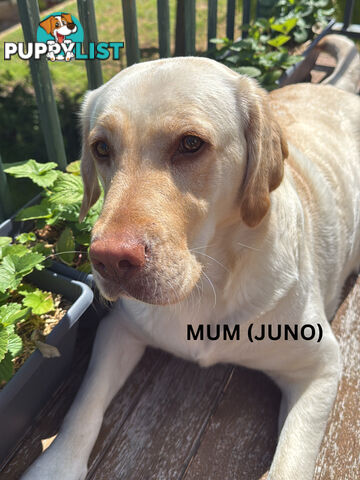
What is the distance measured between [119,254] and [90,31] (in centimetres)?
170

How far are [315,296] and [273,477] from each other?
2.24 ft

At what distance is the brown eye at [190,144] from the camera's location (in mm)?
1501

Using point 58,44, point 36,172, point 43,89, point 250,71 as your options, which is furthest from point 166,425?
point 250,71

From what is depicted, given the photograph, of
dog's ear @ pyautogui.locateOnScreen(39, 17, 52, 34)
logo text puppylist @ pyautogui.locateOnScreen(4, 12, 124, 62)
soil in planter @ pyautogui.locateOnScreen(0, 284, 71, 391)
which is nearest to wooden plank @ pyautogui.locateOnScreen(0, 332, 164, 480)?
soil in planter @ pyautogui.locateOnScreen(0, 284, 71, 391)

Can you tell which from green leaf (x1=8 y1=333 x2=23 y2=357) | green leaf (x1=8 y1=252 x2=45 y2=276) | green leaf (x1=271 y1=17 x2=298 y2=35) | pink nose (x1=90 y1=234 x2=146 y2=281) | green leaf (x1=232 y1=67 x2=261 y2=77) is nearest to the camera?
pink nose (x1=90 y1=234 x2=146 y2=281)

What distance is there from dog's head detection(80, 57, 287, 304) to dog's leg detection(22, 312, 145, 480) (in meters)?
0.63

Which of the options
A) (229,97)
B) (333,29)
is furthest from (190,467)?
(333,29)

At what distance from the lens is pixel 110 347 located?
6.81ft

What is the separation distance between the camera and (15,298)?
205cm

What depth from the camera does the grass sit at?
471cm

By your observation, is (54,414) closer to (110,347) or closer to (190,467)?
(110,347)

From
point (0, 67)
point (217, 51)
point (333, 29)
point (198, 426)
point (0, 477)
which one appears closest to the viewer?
point (0, 477)

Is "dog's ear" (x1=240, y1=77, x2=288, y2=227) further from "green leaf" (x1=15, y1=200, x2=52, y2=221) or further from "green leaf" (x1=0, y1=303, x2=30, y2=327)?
"green leaf" (x1=15, y1=200, x2=52, y2=221)

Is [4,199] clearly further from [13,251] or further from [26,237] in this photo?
[13,251]
